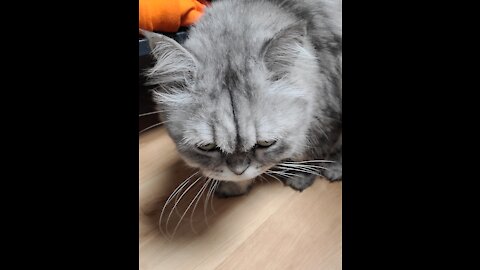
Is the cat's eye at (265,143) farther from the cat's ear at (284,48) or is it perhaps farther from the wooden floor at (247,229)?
the wooden floor at (247,229)

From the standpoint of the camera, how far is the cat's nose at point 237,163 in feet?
2.98

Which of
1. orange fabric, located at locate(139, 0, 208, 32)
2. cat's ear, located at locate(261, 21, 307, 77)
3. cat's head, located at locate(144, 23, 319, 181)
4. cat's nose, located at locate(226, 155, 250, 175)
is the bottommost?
cat's nose, located at locate(226, 155, 250, 175)

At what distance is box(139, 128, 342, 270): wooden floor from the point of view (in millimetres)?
1010

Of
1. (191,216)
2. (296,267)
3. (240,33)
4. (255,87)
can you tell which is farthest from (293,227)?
(240,33)

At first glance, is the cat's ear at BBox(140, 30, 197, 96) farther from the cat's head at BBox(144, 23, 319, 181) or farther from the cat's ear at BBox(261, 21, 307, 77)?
the cat's ear at BBox(261, 21, 307, 77)

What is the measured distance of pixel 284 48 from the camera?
900 millimetres

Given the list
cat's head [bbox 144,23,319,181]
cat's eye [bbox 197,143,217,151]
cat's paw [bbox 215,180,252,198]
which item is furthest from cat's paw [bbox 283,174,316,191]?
cat's eye [bbox 197,143,217,151]

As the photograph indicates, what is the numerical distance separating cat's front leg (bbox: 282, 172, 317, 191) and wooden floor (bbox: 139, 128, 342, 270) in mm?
16

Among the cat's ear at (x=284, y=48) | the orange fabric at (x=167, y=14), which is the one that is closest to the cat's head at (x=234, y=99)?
the cat's ear at (x=284, y=48)

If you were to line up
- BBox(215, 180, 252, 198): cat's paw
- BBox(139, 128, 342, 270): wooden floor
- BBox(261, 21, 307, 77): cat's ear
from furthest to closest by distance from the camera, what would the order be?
BBox(215, 180, 252, 198): cat's paw, BBox(139, 128, 342, 270): wooden floor, BBox(261, 21, 307, 77): cat's ear

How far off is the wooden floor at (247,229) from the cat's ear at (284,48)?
16.9 inches

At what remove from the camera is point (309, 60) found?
1008 millimetres

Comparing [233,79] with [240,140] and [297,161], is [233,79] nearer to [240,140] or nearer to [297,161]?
[240,140]

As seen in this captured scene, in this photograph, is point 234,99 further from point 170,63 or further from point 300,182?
point 300,182
